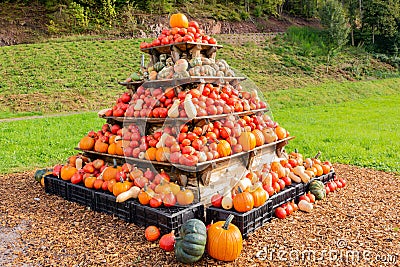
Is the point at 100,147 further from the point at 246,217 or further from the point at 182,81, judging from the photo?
the point at 246,217

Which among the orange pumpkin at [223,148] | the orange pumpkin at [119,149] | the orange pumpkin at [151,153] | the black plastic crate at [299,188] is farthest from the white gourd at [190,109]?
the black plastic crate at [299,188]

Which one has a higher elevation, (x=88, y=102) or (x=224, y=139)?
(x=224, y=139)

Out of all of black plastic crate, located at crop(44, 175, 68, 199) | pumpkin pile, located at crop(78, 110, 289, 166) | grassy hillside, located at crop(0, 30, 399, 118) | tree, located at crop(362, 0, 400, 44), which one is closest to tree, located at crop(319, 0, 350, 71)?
grassy hillside, located at crop(0, 30, 399, 118)

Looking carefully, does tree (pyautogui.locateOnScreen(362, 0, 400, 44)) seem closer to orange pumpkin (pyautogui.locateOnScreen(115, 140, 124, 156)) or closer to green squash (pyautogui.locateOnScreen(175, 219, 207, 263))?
orange pumpkin (pyautogui.locateOnScreen(115, 140, 124, 156))

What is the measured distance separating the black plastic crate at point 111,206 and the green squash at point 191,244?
3.60 ft

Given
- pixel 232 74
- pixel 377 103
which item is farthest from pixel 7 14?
pixel 232 74

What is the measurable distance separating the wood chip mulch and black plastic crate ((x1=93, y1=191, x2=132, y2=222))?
0.28ft

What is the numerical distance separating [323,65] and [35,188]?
2554 cm

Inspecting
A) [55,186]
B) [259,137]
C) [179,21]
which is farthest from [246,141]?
[55,186]

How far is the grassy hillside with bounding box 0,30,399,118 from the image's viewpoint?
16750mm

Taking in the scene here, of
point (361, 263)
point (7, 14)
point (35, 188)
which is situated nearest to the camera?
point (361, 263)

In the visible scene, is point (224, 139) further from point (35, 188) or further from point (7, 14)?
point (7, 14)

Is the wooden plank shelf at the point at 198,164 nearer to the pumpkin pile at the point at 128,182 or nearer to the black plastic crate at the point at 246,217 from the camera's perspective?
the pumpkin pile at the point at 128,182

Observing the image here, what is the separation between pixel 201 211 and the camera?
166 inches
